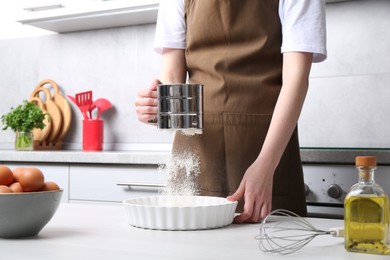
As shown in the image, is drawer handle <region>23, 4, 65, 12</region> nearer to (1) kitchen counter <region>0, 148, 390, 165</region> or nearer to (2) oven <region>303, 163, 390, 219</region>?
(1) kitchen counter <region>0, 148, 390, 165</region>

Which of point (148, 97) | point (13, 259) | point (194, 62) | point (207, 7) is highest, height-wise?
point (207, 7)

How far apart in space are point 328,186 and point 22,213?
A: 121 centimetres

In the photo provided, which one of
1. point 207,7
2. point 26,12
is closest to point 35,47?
point 26,12

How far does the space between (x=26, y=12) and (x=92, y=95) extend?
49 centimetres

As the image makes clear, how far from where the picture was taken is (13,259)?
807 mm

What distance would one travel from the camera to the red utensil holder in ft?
9.29

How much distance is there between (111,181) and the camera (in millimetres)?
2359

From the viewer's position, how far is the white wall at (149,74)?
2.36m

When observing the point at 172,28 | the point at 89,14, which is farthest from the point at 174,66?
the point at 89,14

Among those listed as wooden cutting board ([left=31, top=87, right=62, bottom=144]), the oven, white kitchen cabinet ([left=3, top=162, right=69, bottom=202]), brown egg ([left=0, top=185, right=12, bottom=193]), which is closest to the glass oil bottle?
brown egg ([left=0, top=185, right=12, bottom=193])

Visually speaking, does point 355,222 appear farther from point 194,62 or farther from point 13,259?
point 194,62

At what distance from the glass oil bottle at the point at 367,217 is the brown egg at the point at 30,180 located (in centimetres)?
47

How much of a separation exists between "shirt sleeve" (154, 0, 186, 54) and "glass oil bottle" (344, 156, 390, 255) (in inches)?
37.0

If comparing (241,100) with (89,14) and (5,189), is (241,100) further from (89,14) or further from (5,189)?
(89,14)
